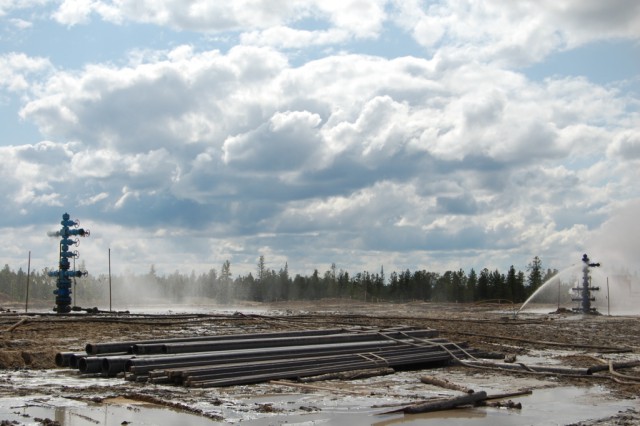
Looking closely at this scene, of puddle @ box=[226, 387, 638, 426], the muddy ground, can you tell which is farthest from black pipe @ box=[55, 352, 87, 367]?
puddle @ box=[226, 387, 638, 426]

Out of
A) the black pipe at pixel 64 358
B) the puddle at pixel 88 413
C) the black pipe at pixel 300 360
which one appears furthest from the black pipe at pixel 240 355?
the puddle at pixel 88 413

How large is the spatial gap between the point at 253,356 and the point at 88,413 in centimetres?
587

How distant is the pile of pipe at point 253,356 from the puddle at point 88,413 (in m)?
2.48

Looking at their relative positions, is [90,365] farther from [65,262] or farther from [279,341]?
[65,262]

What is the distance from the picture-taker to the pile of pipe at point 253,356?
16.5 m

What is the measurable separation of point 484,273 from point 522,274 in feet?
19.6

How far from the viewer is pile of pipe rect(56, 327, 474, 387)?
54.1ft

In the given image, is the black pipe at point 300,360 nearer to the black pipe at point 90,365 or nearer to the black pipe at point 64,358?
the black pipe at point 90,365

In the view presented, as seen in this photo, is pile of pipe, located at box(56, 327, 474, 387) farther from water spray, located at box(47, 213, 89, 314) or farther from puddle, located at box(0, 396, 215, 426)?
water spray, located at box(47, 213, 89, 314)

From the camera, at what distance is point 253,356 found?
59.7 feet

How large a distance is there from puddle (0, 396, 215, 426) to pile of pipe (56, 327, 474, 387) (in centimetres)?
248

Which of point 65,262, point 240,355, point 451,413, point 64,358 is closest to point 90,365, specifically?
point 64,358

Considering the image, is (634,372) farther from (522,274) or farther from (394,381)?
(522,274)

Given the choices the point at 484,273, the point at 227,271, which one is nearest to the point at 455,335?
the point at 484,273
